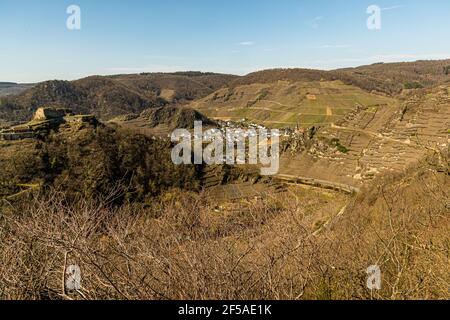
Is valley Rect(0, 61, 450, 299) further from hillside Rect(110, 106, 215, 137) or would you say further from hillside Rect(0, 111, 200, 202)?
hillside Rect(110, 106, 215, 137)

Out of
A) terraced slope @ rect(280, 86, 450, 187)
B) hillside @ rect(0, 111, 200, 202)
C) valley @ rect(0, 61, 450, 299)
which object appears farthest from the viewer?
terraced slope @ rect(280, 86, 450, 187)

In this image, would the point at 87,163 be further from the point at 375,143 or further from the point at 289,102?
the point at 289,102

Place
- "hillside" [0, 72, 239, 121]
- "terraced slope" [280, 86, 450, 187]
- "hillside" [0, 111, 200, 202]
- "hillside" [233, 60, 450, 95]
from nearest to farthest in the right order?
1. "hillside" [0, 111, 200, 202]
2. "terraced slope" [280, 86, 450, 187]
3. "hillside" [0, 72, 239, 121]
4. "hillside" [233, 60, 450, 95]

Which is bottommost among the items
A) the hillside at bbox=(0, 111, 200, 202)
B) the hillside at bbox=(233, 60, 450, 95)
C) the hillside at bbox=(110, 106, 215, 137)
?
the hillside at bbox=(0, 111, 200, 202)

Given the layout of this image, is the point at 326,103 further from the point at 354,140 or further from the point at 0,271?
the point at 0,271

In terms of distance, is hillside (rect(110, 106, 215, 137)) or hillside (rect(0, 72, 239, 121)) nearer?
hillside (rect(110, 106, 215, 137))

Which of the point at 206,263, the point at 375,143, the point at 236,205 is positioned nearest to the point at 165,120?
the point at 375,143

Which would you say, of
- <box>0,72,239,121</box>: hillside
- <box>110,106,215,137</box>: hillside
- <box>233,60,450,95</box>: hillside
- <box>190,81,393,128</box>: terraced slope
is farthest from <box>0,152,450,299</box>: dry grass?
<box>233,60,450,95</box>: hillside

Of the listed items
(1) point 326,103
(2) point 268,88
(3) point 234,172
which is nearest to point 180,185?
(3) point 234,172
